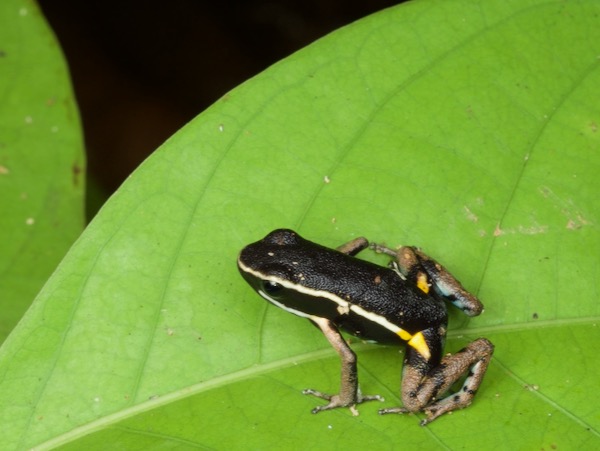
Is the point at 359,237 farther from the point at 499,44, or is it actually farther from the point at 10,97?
the point at 10,97

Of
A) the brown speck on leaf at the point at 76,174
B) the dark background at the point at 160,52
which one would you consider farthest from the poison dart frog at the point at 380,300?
the dark background at the point at 160,52

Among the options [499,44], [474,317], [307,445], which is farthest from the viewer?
[499,44]

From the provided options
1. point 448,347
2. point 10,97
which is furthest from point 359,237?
point 10,97

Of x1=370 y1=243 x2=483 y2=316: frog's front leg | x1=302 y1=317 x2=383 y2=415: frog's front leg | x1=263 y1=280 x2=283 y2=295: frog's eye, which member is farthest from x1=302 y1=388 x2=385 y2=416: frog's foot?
x1=370 y1=243 x2=483 y2=316: frog's front leg

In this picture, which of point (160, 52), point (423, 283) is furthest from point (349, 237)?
point (160, 52)

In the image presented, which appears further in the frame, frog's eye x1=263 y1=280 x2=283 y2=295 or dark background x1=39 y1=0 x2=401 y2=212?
dark background x1=39 y1=0 x2=401 y2=212

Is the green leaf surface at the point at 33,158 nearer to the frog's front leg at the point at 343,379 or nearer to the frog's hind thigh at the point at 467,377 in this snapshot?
the frog's front leg at the point at 343,379

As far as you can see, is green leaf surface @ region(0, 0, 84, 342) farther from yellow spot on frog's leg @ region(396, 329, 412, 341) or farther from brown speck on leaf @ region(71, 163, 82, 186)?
yellow spot on frog's leg @ region(396, 329, 412, 341)

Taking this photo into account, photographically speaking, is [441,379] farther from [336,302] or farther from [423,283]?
[336,302]
